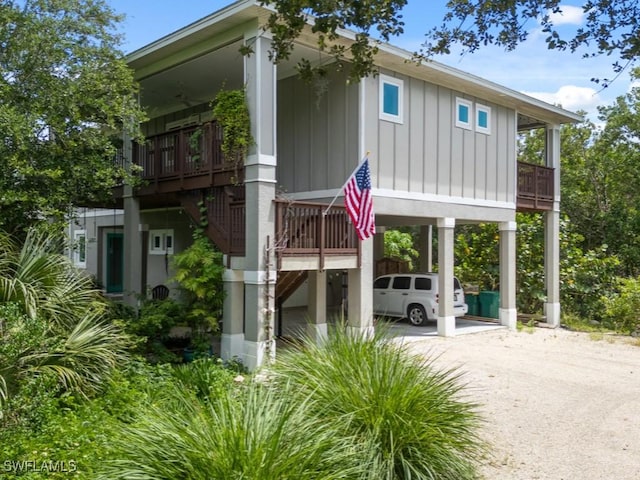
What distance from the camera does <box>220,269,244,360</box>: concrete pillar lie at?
1028cm

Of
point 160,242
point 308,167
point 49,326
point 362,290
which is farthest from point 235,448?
point 160,242

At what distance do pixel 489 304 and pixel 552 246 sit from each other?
260cm

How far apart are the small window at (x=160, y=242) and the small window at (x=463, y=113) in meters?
8.93

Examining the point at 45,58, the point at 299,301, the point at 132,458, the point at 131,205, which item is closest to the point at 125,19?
the point at 45,58

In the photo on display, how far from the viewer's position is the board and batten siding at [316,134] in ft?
39.3

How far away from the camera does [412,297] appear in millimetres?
16062

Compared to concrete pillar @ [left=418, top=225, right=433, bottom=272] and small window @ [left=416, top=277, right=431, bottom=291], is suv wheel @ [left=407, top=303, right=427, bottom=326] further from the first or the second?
concrete pillar @ [left=418, top=225, right=433, bottom=272]

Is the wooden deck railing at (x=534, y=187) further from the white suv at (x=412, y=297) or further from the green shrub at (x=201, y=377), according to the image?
the green shrub at (x=201, y=377)

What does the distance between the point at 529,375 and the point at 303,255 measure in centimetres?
481

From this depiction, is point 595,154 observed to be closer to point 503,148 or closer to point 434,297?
point 503,148

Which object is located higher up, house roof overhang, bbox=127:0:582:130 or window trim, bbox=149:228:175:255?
house roof overhang, bbox=127:0:582:130

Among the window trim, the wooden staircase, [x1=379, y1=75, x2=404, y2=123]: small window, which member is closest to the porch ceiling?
[x1=379, y1=75, x2=404, y2=123]: small window

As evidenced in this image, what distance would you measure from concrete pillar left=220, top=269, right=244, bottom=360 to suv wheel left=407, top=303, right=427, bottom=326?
6.97 metres

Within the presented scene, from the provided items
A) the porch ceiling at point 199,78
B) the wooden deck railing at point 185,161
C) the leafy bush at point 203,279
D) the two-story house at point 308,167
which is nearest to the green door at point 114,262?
the two-story house at point 308,167
